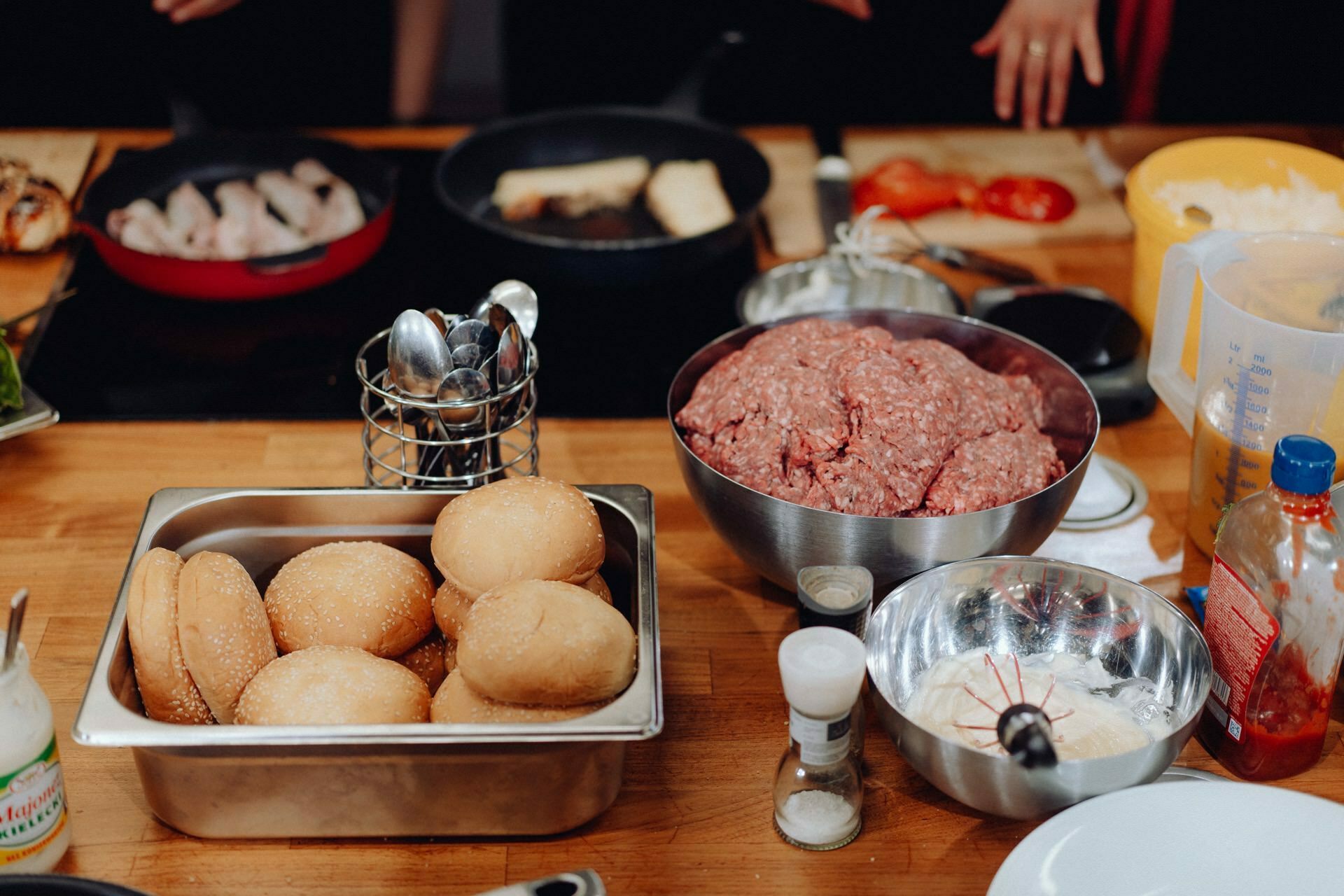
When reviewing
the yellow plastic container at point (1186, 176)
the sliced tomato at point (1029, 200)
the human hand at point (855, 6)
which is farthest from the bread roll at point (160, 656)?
the human hand at point (855, 6)

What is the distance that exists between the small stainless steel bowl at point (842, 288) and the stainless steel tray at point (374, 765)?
2.71 ft

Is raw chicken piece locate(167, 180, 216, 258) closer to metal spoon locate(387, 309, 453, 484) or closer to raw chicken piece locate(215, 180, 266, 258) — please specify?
raw chicken piece locate(215, 180, 266, 258)

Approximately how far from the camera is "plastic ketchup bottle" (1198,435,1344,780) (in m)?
1.00

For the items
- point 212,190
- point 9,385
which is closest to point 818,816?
point 9,385

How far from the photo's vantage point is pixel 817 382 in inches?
49.6

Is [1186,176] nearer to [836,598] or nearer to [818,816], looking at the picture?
[836,598]

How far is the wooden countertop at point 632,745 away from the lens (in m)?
1.02

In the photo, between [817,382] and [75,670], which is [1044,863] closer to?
[817,382]

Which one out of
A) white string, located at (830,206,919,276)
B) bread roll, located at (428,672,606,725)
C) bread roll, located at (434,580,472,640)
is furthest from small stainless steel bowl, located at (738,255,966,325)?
bread roll, located at (428,672,606,725)

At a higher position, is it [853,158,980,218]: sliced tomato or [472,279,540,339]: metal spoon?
[472,279,540,339]: metal spoon

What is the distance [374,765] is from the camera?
966mm

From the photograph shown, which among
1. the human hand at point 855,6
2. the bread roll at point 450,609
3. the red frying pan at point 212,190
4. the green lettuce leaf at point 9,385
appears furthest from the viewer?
the human hand at point 855,6

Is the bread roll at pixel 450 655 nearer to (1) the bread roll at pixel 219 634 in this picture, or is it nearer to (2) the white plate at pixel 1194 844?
(1) the bread roll at pixel 219 634

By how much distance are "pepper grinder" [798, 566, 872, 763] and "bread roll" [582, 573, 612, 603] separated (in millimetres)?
188
